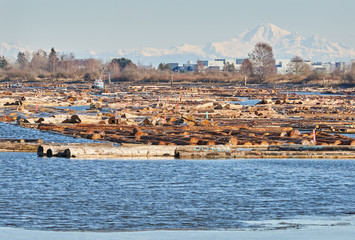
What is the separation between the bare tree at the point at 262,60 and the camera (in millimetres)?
176800

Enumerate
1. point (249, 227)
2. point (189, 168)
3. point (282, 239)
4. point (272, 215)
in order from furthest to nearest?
point (189, 168)
point (272, 215)
point (249, 227)
point (282, 239)

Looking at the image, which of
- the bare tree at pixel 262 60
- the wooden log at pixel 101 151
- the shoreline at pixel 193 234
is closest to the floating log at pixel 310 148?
the wooden log at pixel 101 151

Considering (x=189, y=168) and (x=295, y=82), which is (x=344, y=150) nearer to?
(x=189, y=168)

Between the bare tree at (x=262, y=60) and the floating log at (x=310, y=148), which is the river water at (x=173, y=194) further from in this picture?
the bare tree at (x=262, y=60)

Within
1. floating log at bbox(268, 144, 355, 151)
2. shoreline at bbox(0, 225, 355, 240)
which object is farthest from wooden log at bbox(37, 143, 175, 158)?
shoreline at bbox(0, 225, 355, 240)

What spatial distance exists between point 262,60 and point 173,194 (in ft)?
526

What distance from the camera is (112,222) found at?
56.3ft

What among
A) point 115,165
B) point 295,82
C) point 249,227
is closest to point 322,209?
point 249,227

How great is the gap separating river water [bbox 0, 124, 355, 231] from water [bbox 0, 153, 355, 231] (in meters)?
0.03

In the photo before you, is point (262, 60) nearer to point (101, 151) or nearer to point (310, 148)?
point (310, 148)

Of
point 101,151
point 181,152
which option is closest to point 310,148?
point 181,152

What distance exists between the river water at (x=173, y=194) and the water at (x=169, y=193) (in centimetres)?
3

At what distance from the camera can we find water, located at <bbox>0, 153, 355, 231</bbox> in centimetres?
1752

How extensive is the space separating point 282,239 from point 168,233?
2.82 metres
